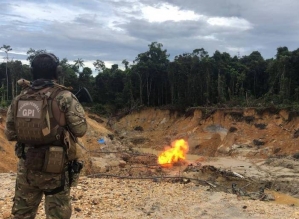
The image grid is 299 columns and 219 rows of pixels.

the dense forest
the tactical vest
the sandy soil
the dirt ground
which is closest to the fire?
the dirt ground

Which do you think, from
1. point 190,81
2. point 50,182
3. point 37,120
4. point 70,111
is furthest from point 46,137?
point 190,81

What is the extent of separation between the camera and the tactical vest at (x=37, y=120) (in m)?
3.51

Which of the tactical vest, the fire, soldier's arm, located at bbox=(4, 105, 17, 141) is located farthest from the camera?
the fire

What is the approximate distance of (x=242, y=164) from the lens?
2330 centimetres

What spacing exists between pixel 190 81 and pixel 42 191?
126ft

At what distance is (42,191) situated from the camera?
12.4 feet

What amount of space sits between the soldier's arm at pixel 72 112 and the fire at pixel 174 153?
58.3 ft

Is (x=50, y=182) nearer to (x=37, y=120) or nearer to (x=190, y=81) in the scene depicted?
(x=37, y=120)

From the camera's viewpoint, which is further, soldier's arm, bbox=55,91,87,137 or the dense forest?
the dense forest

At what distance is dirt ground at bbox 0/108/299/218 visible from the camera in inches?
287

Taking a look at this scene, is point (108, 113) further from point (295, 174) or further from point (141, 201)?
point (141, 201)

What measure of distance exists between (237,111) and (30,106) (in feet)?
100

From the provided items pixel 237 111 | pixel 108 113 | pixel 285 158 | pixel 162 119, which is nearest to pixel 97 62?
pixel 108 113

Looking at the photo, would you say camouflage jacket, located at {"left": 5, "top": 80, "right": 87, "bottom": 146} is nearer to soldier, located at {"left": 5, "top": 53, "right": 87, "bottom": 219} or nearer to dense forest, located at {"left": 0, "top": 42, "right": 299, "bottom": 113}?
soldier, located at {"left": 5, "top": 53, "right": 87, "bottom": 219}
